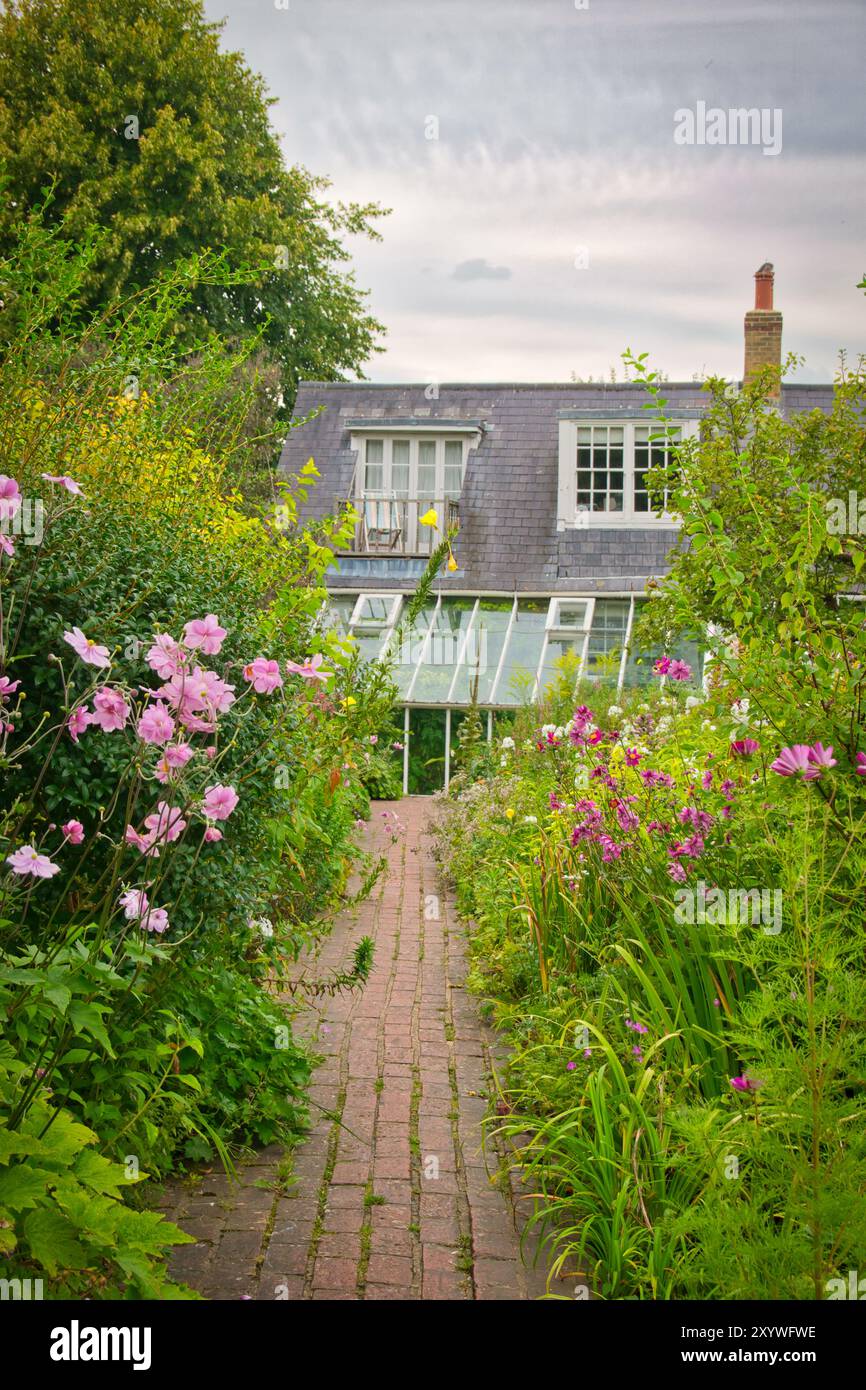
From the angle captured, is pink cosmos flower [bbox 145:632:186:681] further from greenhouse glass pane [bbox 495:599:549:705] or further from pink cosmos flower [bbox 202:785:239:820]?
greenhouse glass pane [bbox 495:599:549:705]

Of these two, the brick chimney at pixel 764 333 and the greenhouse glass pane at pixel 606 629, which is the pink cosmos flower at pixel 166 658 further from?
the brick chimney at pixel 764 333

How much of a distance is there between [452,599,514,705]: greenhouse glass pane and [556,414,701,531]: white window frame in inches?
79.8

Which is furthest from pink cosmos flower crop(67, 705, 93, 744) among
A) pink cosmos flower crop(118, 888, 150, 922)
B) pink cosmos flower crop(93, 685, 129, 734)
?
pink cosmos flower crop(118, 888, 150, 922)

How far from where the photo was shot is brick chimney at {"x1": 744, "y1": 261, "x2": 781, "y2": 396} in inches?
736

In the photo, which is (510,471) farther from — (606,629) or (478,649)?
(478,649)

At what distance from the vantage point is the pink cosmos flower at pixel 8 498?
2.58 m

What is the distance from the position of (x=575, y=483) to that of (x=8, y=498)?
696 inches

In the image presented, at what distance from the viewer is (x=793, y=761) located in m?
3.02

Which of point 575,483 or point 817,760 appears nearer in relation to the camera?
point 817,760

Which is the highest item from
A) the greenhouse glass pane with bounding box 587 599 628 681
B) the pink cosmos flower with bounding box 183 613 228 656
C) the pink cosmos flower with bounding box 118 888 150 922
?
the greenhouse glass pane with bounding box 587 599 628 681

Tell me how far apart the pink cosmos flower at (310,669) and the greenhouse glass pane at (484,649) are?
11.6 meters

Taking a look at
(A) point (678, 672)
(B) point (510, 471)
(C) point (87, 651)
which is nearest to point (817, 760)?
(A) point (678, 672)
